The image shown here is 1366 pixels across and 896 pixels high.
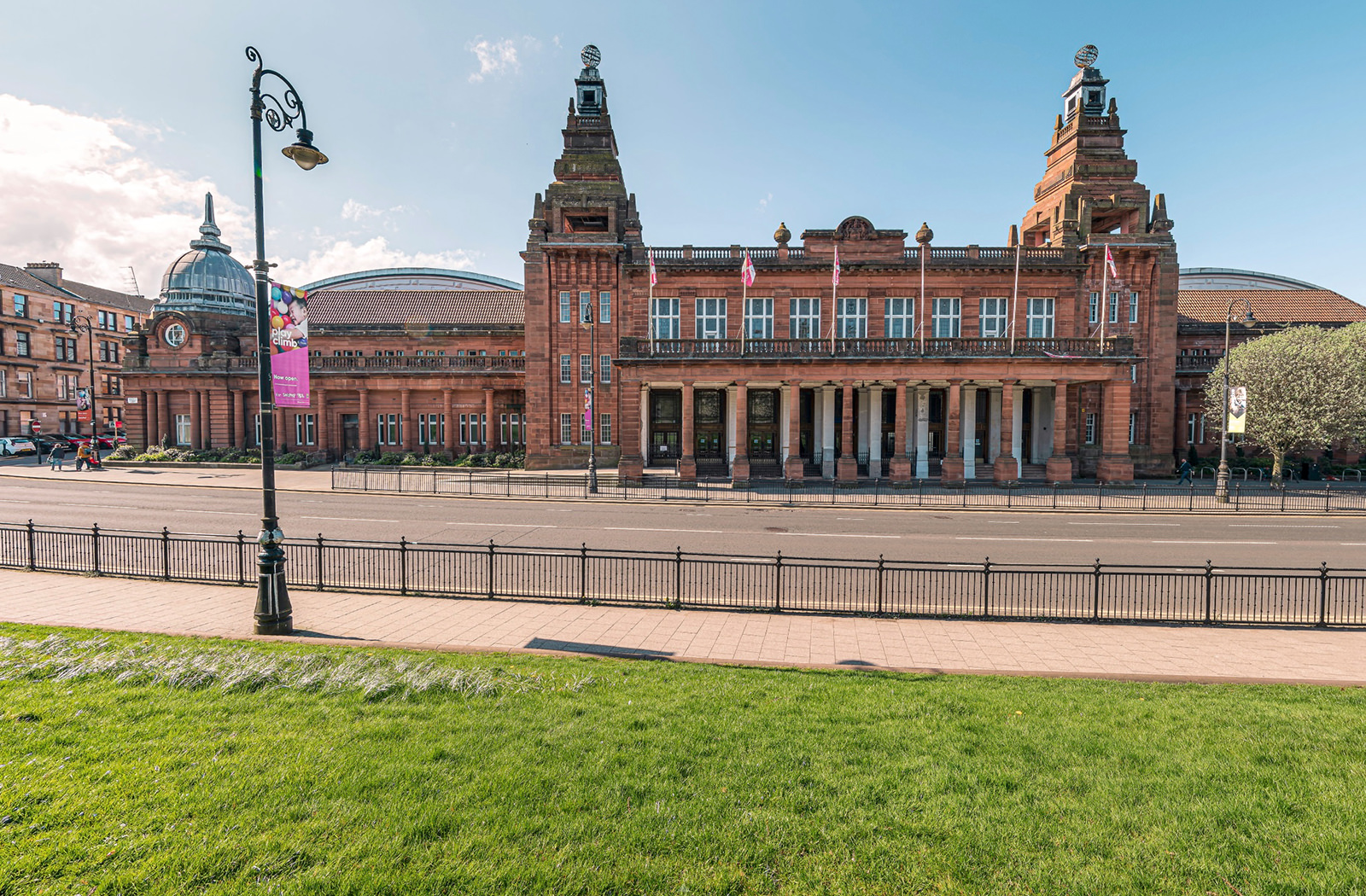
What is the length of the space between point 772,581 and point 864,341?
2673 cm

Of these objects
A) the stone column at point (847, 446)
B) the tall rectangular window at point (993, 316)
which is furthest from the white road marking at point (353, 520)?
the tall rectangular window at point (993, 316)

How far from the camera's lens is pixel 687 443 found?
118 feet

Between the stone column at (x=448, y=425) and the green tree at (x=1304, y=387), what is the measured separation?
50.4 m

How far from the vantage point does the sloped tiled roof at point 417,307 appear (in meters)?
55.0

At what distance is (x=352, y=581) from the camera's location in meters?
13.4

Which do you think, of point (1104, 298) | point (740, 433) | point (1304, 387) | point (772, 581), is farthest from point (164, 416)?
point (1304, 387)

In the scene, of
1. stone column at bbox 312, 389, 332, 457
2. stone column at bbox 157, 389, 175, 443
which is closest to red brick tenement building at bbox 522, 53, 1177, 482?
stone column at bbox 312, 389, 332, 457

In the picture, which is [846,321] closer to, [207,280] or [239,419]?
[239,419]

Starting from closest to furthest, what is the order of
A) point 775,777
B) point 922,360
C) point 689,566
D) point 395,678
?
1. point 775,777
2. point 395,678
3. point 689,566
4. point 922,360

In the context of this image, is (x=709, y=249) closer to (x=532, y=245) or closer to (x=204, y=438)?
(x=532, y=245)

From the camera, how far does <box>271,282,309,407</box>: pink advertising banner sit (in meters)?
10.0

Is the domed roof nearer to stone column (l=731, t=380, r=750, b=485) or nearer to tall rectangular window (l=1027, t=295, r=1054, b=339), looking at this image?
stone column (l=731, t=380, r=750, b=485)

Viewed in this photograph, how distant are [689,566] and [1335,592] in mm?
14358

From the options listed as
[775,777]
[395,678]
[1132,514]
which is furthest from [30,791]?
[1132,514]
